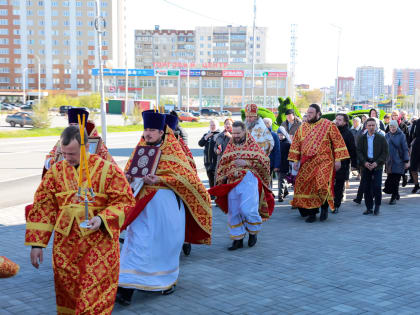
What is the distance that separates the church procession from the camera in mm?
4125

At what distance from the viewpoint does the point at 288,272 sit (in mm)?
6664

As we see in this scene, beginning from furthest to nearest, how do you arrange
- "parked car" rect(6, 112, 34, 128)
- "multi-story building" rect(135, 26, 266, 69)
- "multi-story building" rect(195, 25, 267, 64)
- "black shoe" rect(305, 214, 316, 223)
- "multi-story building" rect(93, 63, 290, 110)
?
1. "multi-story building" rect(195, 25, 267, 64)
2. "multi-story building" rect(135, 26, 266, 69)
3. "multi-story building" rect(93, 63, 290, 110)
4. "parked car" rect(6, 112, 34, 128)
5. "black shoe" rect(305, 214, 316, 223)

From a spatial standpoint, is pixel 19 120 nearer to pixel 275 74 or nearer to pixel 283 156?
pixel 283 156

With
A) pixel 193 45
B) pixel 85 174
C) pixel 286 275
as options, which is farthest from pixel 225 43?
pixel 85 174

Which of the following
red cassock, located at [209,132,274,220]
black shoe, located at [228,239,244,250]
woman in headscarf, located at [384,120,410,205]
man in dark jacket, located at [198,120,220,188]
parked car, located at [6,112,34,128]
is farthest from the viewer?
parked car, located at [6,112,34,128]

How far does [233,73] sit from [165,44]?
51.1 m

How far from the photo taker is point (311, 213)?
985cm

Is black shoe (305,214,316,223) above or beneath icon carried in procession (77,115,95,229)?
beneath

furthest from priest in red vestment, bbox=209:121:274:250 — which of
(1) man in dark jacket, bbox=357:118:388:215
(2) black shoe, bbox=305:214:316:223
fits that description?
(1) man in dark jacket, bbox=357:118:388:215

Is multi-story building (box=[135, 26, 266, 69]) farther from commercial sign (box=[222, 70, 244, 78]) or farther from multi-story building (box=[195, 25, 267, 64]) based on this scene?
commercial sign (box=[222, 70, 244, 78])

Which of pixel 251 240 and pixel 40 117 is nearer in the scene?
pixel 251 240

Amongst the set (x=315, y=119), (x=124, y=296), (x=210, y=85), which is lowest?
(x=124, y=296)

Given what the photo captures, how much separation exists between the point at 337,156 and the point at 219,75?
9474cm

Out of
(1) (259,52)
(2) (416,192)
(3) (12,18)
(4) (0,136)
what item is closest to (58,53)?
(3) (12,18)
